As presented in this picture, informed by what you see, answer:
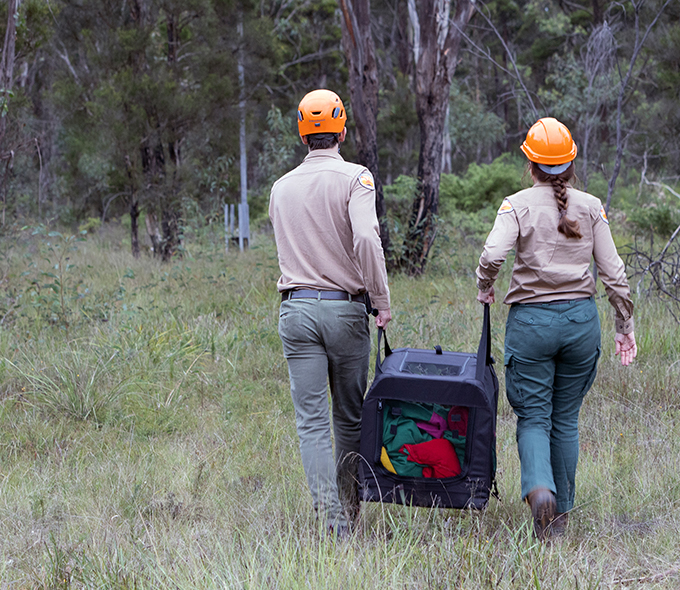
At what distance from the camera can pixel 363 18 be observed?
862 cm

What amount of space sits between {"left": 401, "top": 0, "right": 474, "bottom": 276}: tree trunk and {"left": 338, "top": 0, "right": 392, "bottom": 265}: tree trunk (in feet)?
1.50

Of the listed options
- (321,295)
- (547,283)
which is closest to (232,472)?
(321,295)

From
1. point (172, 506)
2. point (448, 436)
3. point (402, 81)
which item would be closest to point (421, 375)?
point (448, 436)

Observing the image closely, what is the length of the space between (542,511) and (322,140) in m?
1.88

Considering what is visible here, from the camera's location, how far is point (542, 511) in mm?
2873

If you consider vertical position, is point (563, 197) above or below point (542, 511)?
above

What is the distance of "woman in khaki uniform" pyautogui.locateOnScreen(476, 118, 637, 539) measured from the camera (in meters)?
3.01

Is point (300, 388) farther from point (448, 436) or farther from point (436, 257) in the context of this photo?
→ point (436, 257)

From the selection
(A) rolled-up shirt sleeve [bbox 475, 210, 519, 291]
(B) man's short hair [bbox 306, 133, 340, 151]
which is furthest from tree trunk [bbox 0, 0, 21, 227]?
(A) rolled-up shirt sleeve [bbox 475, 210, 519, 291]

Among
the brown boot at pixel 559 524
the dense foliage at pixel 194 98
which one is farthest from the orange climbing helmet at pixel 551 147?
the dense foliage at pixel 194 98

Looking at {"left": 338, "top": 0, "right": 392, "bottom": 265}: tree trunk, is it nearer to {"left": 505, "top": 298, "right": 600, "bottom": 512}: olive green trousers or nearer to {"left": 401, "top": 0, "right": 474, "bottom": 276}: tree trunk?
{"left": 401, "top": 0, "right": 474, "bottom": 276}: tree trunk

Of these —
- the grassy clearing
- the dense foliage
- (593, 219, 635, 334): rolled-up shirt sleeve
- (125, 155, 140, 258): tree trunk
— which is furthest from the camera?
(125, 155, 140, 258): tree trunk

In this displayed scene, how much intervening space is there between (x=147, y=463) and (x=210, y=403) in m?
1.15

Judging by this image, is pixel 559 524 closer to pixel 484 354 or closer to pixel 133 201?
pixel 484 354
